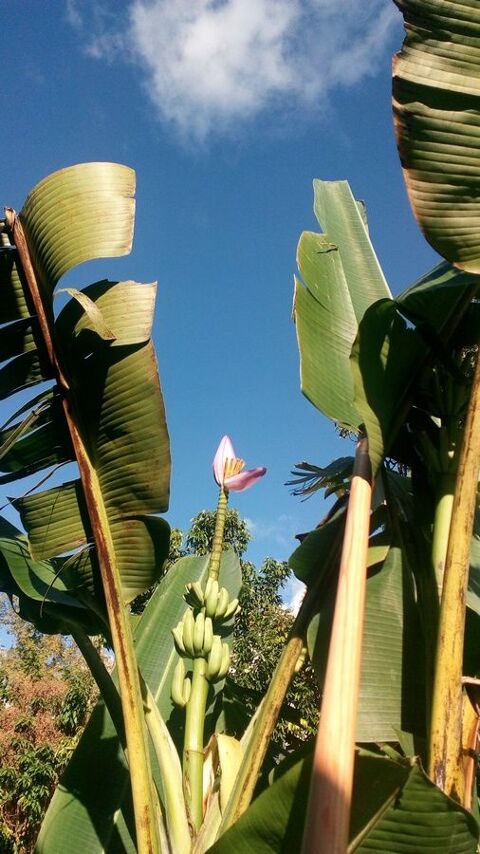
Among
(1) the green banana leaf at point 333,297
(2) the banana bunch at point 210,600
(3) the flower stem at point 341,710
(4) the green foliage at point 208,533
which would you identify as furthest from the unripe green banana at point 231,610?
(4) the green foliage at point 208,533

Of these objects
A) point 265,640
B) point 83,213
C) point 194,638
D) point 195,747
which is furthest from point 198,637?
point 265,640

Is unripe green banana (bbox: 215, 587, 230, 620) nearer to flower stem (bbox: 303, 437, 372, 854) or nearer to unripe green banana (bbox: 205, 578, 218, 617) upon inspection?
unripe green banana (bbox: 205, 578, 218, 617)

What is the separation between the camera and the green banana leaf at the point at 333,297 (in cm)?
151

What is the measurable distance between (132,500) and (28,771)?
22.6 feet

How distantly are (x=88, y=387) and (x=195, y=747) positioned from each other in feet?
2.71

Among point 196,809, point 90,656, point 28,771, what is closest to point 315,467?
point 90,656

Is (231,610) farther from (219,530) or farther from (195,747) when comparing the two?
(195,747)

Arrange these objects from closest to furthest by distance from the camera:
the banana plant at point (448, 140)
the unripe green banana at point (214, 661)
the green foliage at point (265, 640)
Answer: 1. the banana plant at point (448, 140)
2. the unripe green banana at point (214, 661)
3. the green foliage at point (265, 640)

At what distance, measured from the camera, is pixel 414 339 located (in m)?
1.37

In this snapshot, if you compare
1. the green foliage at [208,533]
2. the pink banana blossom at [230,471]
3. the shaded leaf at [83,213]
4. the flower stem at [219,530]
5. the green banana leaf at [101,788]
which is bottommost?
the green banana leaf at [101,788]

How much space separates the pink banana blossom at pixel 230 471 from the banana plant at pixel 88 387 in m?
0.14

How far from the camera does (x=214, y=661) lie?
1456mm

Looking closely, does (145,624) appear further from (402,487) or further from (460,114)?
(460,114)

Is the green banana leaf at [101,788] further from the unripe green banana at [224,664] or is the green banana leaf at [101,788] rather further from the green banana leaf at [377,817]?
the green banana leaf at [377,817]
